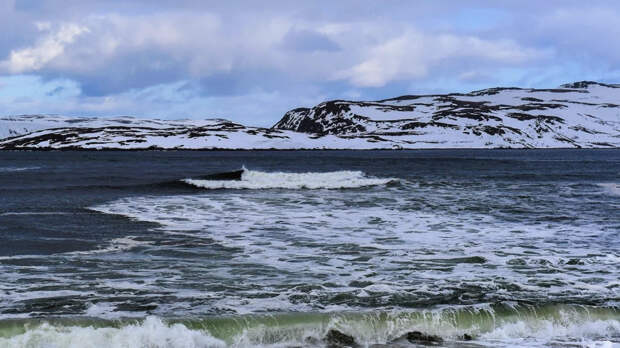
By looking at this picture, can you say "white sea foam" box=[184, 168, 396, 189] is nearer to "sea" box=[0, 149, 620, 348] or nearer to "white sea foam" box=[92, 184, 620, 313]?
"white sea foam" box=[92, 184, 620, 313]

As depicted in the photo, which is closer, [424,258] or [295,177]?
[424,258]

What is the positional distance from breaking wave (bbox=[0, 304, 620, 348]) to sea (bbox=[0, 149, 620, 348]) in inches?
1.0

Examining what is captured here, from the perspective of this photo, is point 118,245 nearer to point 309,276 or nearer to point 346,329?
point 309,276

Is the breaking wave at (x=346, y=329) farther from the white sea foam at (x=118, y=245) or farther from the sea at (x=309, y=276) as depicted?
the white sea foam at (x=118, y=245)

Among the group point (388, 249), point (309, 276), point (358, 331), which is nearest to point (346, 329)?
point (358, 331)

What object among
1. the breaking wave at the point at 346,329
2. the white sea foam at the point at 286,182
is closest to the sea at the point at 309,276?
the breaking wave at the point at 346,329

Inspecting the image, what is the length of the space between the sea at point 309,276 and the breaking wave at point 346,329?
1.0 inches

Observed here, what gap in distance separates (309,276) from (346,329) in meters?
3.98

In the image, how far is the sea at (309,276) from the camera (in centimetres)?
984

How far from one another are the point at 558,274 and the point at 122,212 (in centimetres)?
1856

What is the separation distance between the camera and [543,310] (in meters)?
10.9

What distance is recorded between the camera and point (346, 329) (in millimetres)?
9984

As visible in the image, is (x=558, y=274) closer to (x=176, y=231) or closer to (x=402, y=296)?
Result: (x=402, y=296)

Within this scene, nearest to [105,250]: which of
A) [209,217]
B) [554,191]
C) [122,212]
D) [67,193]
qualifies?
[209,217]
